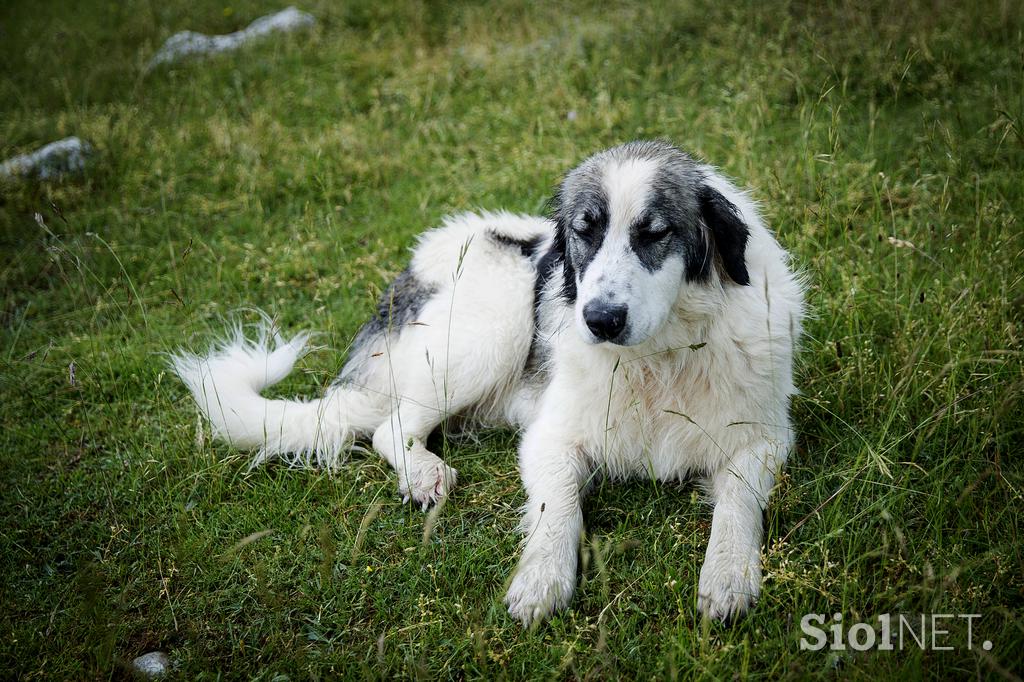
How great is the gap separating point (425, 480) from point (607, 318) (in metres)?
1.15

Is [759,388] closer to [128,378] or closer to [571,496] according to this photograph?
[571,496]

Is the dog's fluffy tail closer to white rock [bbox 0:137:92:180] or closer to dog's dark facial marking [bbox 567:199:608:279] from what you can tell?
dog's dark facial marking [bbox 567:199:608:279]

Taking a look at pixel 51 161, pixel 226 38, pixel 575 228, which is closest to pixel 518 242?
pixel 575 228

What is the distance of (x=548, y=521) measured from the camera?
2770mm

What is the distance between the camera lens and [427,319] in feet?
11.8

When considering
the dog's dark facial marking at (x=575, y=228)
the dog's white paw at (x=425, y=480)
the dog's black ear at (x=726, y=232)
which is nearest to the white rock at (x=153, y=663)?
the dog's white paw at (x=425, y=480)

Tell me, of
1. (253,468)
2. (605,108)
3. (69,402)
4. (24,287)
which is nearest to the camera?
(253,468)

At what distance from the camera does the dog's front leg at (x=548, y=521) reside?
2.52 meters

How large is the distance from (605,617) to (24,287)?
15.2 ft

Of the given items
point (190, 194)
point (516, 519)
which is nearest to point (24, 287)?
point (190, 194)

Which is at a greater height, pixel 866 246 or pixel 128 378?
pixel 866 246

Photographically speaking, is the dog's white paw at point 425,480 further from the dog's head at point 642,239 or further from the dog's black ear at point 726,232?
the dog's black ear at point 726,232

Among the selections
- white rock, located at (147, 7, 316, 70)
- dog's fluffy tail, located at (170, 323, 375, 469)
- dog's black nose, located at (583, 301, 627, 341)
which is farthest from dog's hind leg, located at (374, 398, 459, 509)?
white rock, located at (147, 7, 316, 70)

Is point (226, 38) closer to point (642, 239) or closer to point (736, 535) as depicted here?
point (642, 239)
